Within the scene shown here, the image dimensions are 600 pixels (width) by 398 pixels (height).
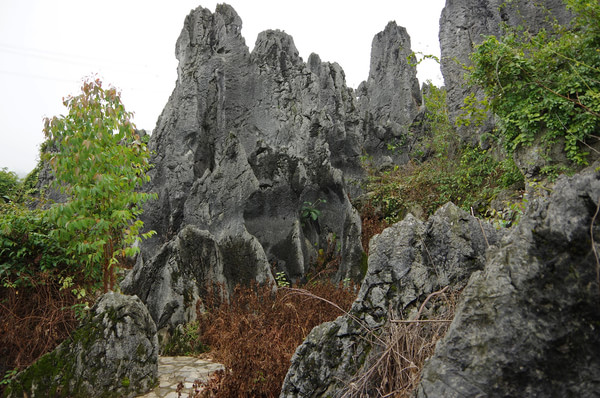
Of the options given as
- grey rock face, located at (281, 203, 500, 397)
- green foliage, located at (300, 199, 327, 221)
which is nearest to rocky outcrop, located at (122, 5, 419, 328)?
green foliage, located at (300, 199, 327, 221)

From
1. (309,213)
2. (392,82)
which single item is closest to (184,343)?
(309,213)

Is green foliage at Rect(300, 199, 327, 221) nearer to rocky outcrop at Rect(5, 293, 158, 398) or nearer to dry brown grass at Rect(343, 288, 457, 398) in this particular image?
rocky outcrop at Rect(5, 293, 158, 398)

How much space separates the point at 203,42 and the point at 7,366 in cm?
1157

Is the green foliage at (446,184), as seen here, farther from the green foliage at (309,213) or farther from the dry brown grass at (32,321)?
the dry brown grass at (32,321)

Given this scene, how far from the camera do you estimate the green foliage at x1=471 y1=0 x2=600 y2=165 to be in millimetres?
6637

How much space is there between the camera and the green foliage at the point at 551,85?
6637mm

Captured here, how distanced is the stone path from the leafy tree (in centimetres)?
164

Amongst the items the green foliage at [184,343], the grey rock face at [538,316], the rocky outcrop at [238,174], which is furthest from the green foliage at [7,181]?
the grey rock face at [538,316]

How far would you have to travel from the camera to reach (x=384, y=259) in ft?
10.8

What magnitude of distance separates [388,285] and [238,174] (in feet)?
22.2

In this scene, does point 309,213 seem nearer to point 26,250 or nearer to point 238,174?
point 238,174

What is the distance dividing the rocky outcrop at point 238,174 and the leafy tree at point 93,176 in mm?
1868

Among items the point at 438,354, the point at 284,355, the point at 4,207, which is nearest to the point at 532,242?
the point at 438,354

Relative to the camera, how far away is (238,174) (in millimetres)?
9367
